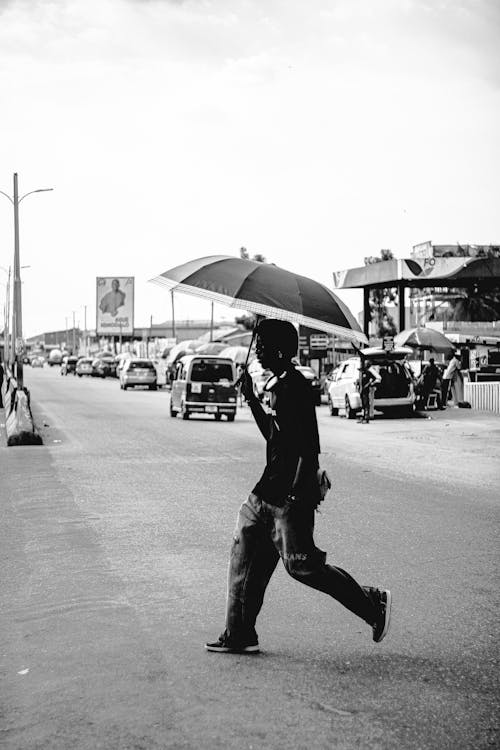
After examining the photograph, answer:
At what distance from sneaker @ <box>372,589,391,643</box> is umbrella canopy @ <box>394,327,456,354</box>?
31728 mm

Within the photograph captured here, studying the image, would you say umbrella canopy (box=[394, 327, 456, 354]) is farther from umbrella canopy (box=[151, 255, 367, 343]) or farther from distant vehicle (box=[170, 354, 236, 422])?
umbrella canopy (box=[151, 255, 367, 343])

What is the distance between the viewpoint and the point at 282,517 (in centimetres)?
533

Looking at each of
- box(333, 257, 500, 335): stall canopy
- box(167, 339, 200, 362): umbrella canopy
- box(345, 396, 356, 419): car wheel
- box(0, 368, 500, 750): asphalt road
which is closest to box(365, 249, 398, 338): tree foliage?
box(167, 339, 200, 362): umbrella canopy

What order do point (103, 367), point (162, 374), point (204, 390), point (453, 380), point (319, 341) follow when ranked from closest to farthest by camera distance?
1. point (204, 390)
2. point (453, 380)
3. point (319, 341)
4. point (162, 374)
5. point (103, 367)

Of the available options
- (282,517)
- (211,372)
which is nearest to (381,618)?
(282,517)

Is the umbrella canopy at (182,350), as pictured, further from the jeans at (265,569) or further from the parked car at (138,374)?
the jeans at (265,569)

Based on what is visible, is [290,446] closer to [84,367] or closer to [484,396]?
[484,396]

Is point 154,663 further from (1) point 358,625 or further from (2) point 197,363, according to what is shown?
(2) point 197,363

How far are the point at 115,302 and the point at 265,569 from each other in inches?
3485

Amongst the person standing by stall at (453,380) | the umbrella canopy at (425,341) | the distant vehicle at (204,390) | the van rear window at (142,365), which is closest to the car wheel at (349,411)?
the person standing by stall at (453,380)

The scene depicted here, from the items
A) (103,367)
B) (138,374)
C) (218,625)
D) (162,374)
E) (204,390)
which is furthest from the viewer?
(103,367)

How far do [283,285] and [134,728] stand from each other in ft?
13.3

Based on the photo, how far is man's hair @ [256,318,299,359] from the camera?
5.48 metres

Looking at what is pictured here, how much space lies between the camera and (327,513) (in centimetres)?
1105
